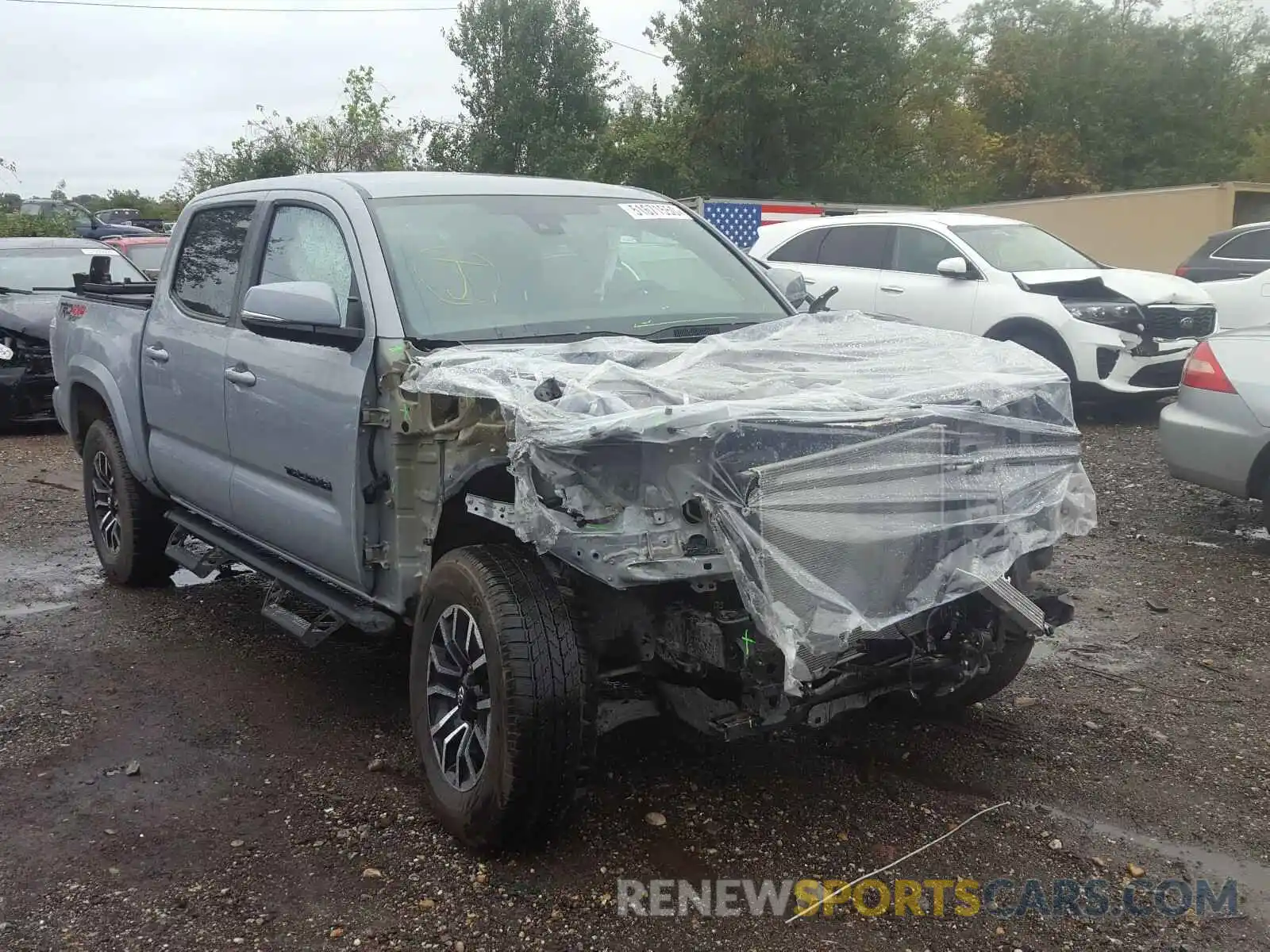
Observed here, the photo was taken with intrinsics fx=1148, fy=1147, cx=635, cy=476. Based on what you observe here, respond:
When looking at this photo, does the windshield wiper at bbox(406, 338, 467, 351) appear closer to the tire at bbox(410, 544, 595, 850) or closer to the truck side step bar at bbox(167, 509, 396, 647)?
the tire at bbox(410, 544, 595, 850)

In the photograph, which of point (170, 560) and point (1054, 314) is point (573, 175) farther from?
point (170, 560)

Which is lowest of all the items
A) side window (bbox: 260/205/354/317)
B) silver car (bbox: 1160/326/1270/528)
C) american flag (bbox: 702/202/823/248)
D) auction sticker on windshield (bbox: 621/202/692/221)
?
silver car (bbox: 1160/326/1270/528)

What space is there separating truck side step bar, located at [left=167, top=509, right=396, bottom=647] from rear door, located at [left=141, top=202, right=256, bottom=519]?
134 mm

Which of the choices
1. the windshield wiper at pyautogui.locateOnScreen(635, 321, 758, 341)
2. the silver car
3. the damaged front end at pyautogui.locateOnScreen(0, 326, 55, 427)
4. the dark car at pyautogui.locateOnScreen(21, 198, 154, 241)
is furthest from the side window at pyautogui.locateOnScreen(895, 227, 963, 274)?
the dark car at pyautogui.locateOnScreen(21, 198, 154, 241)

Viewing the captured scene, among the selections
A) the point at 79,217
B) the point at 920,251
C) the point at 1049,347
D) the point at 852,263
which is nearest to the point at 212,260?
the point at 1049,347

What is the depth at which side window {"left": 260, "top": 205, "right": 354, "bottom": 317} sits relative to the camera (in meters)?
3.98

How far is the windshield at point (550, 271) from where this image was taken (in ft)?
12.5

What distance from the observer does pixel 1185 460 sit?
621cm

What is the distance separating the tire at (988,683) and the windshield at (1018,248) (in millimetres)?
6543

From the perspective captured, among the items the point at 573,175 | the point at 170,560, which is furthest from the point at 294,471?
the point at 573,175

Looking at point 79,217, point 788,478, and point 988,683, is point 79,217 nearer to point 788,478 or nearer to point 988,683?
point 988,683

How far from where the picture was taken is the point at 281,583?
14.4 ft

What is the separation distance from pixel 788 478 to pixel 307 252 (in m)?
2.35

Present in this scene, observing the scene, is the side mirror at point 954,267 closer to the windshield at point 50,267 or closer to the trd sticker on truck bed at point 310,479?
the trd sticker on truck bed at point 310,479
